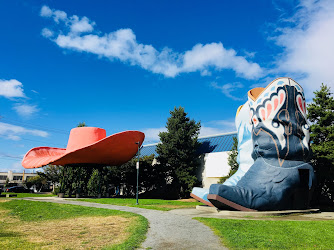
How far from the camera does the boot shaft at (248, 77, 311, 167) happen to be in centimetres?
1409

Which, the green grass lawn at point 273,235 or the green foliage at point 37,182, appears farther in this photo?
the green foliage at point 37,182

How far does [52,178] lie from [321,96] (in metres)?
32.4

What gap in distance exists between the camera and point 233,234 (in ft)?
24.8

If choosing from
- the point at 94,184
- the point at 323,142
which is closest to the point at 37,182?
the point at 94,184

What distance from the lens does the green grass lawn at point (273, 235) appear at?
649 centimetres

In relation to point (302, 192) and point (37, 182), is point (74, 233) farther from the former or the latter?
point (37, 182)

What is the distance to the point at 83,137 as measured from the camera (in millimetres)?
26328

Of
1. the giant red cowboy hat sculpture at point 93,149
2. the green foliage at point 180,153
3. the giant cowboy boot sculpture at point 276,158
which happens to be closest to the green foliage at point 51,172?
the giant red cowboy hat sculpture at point 93,149

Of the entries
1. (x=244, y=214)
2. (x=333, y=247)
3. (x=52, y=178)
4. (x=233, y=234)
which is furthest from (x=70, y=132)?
(x=333, y=247)

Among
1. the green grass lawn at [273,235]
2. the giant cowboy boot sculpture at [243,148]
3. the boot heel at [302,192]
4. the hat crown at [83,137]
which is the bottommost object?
the green grass lawn at [273,235]

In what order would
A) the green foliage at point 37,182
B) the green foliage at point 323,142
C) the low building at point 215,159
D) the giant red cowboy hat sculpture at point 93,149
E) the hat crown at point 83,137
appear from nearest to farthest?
the green foliage at point 323,142 → the giant red cowboy hat sculpture at point 93,149 → the hat crown at point 83,137 → the low building at point 215,159 → the green foliage at point 37,182

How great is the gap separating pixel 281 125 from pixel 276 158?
1.82 meters

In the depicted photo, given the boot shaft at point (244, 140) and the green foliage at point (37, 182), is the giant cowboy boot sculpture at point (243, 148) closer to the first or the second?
the boot shaft at point (244, 140)

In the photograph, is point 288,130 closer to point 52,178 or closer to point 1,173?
point 52,178
